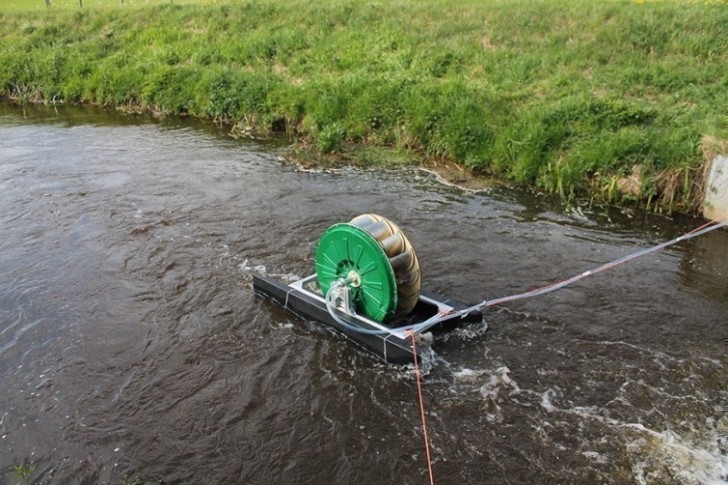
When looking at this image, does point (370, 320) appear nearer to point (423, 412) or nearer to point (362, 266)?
point (362, 266)

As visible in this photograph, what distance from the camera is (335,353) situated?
7613mm

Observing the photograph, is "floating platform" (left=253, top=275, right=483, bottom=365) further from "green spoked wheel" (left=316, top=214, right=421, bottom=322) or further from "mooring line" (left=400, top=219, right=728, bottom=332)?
"green spoked wheel" (left=316, top=214, right=421, bottom=322)

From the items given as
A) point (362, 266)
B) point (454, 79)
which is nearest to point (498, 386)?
point (362, 266)

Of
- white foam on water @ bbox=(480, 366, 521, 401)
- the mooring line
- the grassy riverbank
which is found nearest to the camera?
white foam on water @ bbox=(480, 366, 521, 401)

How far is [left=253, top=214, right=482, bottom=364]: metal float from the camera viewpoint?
716cm

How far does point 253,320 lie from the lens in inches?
328

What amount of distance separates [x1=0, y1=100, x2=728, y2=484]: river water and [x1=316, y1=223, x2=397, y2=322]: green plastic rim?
0.66m

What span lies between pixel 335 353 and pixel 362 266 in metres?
1.16

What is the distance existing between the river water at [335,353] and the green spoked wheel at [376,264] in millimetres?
683

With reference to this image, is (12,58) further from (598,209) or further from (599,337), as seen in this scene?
(599,337)

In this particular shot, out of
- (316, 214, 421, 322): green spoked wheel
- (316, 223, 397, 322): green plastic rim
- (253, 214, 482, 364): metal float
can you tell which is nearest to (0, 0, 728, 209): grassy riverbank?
(253, 214, 482, 364): metal float

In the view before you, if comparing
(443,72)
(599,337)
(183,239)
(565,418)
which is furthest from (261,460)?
(443,72)

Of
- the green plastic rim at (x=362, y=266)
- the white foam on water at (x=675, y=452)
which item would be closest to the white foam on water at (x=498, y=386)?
the white foam on water at (x=675, y=452)

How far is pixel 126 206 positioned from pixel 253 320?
557 centimetres
